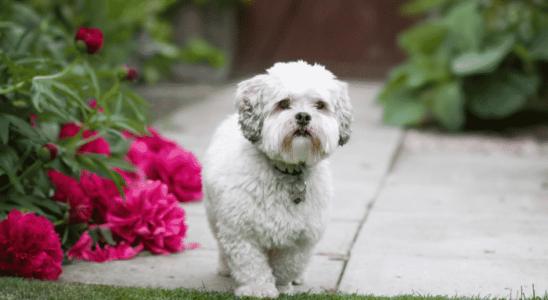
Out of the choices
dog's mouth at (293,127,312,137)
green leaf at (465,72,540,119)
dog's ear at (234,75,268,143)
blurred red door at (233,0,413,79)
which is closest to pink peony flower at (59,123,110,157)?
dog's ear at (234,75,268,143)

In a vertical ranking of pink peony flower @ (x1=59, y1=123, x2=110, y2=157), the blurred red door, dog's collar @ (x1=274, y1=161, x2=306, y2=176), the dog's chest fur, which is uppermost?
dog's collar @ (x1=274, y1=161, x2=306, y2=176)

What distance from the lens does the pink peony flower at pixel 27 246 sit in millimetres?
→ 2969

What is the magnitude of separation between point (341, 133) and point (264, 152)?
0.37 metres

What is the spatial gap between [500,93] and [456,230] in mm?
3497

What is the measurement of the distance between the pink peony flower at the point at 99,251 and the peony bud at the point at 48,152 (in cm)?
52

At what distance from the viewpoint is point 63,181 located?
3.42 metres

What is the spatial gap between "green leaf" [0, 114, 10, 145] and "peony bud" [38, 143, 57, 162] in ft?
0.58

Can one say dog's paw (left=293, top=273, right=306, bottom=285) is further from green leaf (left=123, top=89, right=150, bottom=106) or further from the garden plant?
green leaf (left=123, top=89, right=150, bottom=106)

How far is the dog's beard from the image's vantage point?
269 centimetres

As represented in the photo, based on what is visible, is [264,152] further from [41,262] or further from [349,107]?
[41,262]

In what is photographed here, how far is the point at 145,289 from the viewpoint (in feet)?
9.65

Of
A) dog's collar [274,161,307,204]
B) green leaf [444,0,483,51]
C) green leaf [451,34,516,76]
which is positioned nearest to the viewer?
dog's collar [274,161,307,204]

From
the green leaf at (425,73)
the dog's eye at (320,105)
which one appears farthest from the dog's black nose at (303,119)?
the green leaf at (425,73)

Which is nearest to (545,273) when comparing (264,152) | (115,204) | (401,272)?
(401,272)
